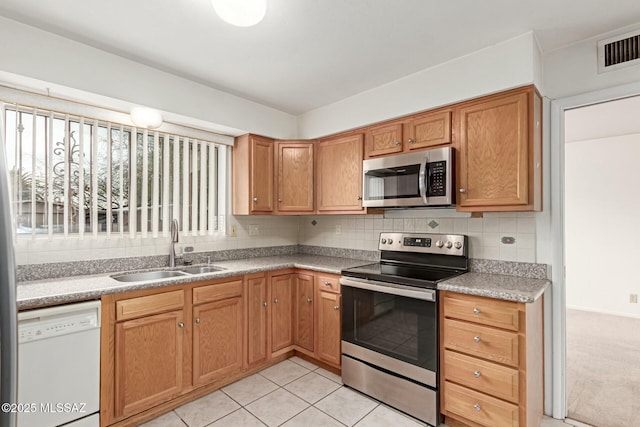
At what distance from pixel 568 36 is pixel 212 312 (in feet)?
10.1

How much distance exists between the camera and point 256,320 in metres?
2.81

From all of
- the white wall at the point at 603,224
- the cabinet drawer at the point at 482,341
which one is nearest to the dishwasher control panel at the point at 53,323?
the cabinet drawer at the point at 482,341

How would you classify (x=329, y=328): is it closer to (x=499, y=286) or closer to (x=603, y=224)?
(x=499, y=286)

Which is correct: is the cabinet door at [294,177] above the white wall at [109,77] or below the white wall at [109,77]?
below

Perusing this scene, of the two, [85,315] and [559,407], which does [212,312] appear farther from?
[559,407]

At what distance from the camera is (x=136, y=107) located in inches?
95.5

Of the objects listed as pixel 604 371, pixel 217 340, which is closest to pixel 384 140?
pixel 217 340

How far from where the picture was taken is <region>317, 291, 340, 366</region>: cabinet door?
2.74m

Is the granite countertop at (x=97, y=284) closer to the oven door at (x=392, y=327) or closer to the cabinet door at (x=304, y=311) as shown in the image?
the cabinet door at (x=304, y=311)

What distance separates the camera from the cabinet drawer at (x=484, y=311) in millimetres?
1854

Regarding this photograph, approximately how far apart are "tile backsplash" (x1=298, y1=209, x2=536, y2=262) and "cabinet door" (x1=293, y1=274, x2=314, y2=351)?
691 millimetres

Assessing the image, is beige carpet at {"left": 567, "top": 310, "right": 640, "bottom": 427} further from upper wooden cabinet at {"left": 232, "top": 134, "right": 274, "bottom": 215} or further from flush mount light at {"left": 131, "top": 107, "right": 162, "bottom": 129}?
flush mount light at {"left": 131, "top": 107, "right": 162, "bottom": 129}

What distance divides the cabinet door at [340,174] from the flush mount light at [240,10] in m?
1.60

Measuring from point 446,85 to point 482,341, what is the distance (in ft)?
5.77
